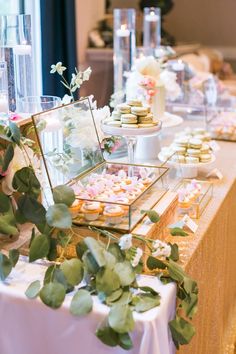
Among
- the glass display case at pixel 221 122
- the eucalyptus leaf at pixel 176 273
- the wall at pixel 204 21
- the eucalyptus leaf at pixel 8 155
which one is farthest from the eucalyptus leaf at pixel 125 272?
the wall at pixel 204 21

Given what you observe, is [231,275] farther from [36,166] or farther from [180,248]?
[36,166]

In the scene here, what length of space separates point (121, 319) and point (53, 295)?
16 centimetres

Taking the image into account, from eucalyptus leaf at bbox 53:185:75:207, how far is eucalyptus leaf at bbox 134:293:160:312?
0.25 metres

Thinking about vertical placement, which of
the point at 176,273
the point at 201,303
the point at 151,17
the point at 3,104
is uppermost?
the point at 151,17

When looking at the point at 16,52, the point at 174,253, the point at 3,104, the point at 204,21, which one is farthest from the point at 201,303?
the point at 204,21

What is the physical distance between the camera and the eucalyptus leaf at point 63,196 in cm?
121

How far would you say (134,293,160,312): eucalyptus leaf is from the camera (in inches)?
43.8

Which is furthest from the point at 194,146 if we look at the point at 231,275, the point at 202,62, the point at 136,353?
the point at 202,62

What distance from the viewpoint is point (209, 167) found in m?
2.10

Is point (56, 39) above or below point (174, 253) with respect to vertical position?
above

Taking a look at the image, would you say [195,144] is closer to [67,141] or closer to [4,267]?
[67,141]

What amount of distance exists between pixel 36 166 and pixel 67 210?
29 centimetres

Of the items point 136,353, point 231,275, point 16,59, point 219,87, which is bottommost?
point 231,275

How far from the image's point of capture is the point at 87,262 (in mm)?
1150
